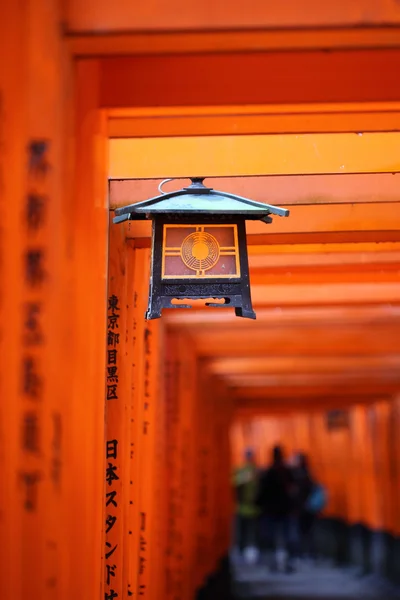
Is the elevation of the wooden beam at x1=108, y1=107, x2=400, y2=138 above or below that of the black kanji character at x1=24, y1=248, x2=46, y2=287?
above

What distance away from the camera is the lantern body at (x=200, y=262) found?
547 cm

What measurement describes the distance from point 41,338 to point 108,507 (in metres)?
2.80

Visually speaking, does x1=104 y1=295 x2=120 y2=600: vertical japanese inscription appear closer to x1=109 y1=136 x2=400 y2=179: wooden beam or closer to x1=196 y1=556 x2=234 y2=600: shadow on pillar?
x1=109 y1=136 x2=400 y2=179: wooden beam

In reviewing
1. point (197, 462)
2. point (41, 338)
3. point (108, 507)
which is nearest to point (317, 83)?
point (41, 338)

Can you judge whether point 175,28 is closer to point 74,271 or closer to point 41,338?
point 74,271

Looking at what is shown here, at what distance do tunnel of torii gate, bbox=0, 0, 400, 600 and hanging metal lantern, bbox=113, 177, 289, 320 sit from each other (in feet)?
1.36

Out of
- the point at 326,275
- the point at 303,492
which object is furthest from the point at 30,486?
the point at 303,492

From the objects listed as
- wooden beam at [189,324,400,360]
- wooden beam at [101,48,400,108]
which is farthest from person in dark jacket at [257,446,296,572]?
wooden beam at [101,48,400,108]

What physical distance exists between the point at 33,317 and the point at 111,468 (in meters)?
2.78

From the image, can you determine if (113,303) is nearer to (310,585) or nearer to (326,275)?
(326,275)

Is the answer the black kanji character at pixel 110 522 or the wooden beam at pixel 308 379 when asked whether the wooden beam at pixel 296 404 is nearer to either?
the wooden beam at pixel 308 379

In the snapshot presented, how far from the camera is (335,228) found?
7.64m

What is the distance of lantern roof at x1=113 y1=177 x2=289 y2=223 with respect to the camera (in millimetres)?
5402

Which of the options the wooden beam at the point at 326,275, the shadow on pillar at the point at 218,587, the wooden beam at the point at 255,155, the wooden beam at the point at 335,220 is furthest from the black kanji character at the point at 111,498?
the shadow on pillar at the point at 218,587
